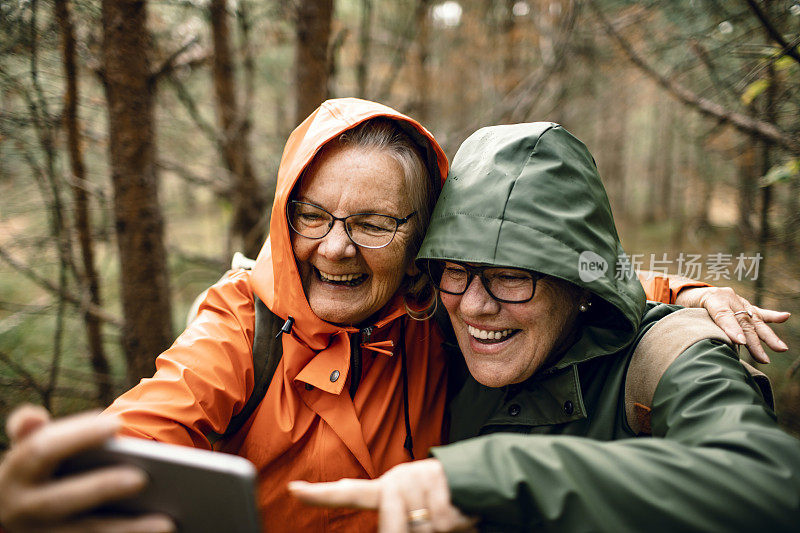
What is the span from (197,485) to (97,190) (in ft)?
9.69

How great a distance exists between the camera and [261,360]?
180cm

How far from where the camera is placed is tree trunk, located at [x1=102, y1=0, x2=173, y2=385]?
2.45 m

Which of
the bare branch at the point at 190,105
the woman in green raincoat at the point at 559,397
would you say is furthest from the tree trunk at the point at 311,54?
the woman in green raincoat at the point at 559,397

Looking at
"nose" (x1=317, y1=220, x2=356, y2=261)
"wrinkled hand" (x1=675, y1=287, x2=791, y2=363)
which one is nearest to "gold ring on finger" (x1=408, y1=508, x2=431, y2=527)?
"nose" (x1=317, y1=220, x2=356, y2=261)

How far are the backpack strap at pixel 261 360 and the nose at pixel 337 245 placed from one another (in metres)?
0.35

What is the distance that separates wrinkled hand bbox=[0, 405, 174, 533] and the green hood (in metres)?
1.17

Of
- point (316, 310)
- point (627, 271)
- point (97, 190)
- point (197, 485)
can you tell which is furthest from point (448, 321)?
point (97, 190)

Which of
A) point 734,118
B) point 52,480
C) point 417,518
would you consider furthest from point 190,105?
point 734,118

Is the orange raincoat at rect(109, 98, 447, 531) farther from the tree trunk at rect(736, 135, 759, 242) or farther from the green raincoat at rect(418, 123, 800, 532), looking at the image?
the tree trunk at rect(736, 135, 759, 242)

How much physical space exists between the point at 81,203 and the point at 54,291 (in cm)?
67

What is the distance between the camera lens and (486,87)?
737 cm

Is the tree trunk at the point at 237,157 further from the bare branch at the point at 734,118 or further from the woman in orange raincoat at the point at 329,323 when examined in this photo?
the bare branch at the point at 734,118

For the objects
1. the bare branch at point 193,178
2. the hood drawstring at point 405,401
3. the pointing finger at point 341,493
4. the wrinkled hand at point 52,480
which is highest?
the bare branch at point 193,178

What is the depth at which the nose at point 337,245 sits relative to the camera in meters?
1.79
